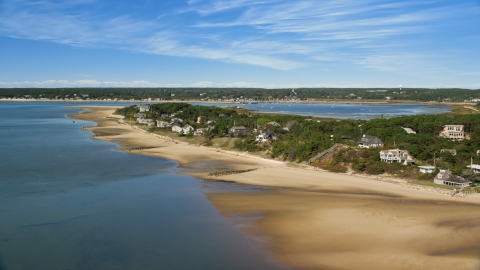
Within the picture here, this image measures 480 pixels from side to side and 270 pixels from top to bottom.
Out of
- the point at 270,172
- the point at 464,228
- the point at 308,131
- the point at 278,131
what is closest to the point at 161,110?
the point at 278,131

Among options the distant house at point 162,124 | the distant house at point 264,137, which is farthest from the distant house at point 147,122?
the distant house at point 264,137

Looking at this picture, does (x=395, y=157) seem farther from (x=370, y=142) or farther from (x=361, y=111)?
(x=361, y=111)

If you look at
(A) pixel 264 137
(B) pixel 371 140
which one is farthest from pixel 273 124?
(B) pixel 371 140

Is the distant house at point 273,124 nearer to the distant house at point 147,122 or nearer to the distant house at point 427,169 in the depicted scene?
the distant house at point 147,122

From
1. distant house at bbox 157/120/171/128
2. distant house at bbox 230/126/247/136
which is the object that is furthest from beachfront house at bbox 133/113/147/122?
distant house at bbox 230/126/247/136

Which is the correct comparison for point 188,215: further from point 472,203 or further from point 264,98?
point 264,98

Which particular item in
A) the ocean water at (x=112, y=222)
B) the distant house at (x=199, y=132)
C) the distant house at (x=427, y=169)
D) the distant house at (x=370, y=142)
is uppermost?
the distant house at (x=370, y=142)

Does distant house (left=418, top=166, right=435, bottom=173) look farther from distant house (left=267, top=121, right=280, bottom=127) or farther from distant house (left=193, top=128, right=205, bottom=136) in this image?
distant house (left=193, top=128, right=205, bottom=136)
